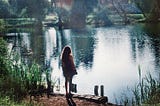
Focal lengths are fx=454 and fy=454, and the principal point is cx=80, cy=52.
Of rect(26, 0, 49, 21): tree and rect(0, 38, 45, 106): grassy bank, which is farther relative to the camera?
rect(26, 0, 49, 21): tree

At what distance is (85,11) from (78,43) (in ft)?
148

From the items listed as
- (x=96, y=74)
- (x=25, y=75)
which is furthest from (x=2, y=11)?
(x=25, y=75)

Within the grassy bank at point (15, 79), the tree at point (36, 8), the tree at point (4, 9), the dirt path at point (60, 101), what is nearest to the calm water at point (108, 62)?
the grassy bank at point (15, 79)

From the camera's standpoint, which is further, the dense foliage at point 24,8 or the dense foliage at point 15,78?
the dense foliage at point 24,8

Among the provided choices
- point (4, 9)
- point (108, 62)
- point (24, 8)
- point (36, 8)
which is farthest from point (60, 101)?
point (4, 9)

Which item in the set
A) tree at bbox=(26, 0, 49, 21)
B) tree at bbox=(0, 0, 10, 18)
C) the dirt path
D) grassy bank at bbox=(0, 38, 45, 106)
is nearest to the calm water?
grassy bank at bbox=(0, 38, 45, 106)

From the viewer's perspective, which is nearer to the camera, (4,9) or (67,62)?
(67,62)

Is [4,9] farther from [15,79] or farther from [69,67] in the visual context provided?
[69,67]

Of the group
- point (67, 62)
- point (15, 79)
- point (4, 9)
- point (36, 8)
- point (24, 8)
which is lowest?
point (15, 79)

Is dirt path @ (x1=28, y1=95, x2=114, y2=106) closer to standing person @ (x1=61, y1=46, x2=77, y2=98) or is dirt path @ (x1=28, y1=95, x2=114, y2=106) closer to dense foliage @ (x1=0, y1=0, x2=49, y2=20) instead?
standing person @ (x1=61, y1=46, x2=77, y2=98)

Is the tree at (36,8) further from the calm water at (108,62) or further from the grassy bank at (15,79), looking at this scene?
the grassy bank at (15,79)

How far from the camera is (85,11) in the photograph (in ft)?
377

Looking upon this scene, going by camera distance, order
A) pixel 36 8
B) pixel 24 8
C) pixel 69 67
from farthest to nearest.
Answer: pixel 24 8 → pixel 36 8 → pixel 69 67

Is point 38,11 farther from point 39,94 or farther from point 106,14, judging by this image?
point 39,94
